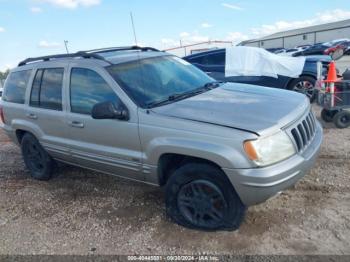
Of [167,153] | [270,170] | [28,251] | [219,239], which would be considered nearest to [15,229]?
[28,251]

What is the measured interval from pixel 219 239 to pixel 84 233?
4.79 feet

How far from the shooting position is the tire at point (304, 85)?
Result: 862cm

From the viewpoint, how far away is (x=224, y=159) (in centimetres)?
301

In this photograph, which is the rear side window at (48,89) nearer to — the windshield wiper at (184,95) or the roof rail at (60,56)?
the roof rail at (60,56)

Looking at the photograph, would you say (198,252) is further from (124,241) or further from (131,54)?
(131,54)

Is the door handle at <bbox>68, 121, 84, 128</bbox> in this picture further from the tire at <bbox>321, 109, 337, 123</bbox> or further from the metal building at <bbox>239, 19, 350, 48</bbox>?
the metal building at <bbox>239, 19, 350, 48</bbox>

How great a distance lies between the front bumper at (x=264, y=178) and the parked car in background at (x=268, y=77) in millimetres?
5640

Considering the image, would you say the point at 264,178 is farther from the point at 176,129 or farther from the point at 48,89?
the point at 48,89

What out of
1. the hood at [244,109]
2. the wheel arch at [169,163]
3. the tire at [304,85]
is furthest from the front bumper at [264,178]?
the tire at [304,85]

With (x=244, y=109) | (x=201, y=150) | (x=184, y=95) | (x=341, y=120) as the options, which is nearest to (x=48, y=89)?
(x=184, y=95)

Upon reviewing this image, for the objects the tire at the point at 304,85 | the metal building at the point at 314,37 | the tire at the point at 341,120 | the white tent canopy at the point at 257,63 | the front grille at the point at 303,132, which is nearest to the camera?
the front grille at the point at 303,132

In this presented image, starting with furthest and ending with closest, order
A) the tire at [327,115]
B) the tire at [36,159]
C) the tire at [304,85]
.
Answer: the tire at [304,85], the tire at [327,115], the tire at [36,159]

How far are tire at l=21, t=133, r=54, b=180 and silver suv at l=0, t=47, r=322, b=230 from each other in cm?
23

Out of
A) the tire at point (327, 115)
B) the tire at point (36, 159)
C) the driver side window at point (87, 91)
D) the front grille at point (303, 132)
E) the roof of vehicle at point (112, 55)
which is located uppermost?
the roof of vehicle at point (112, 55)
